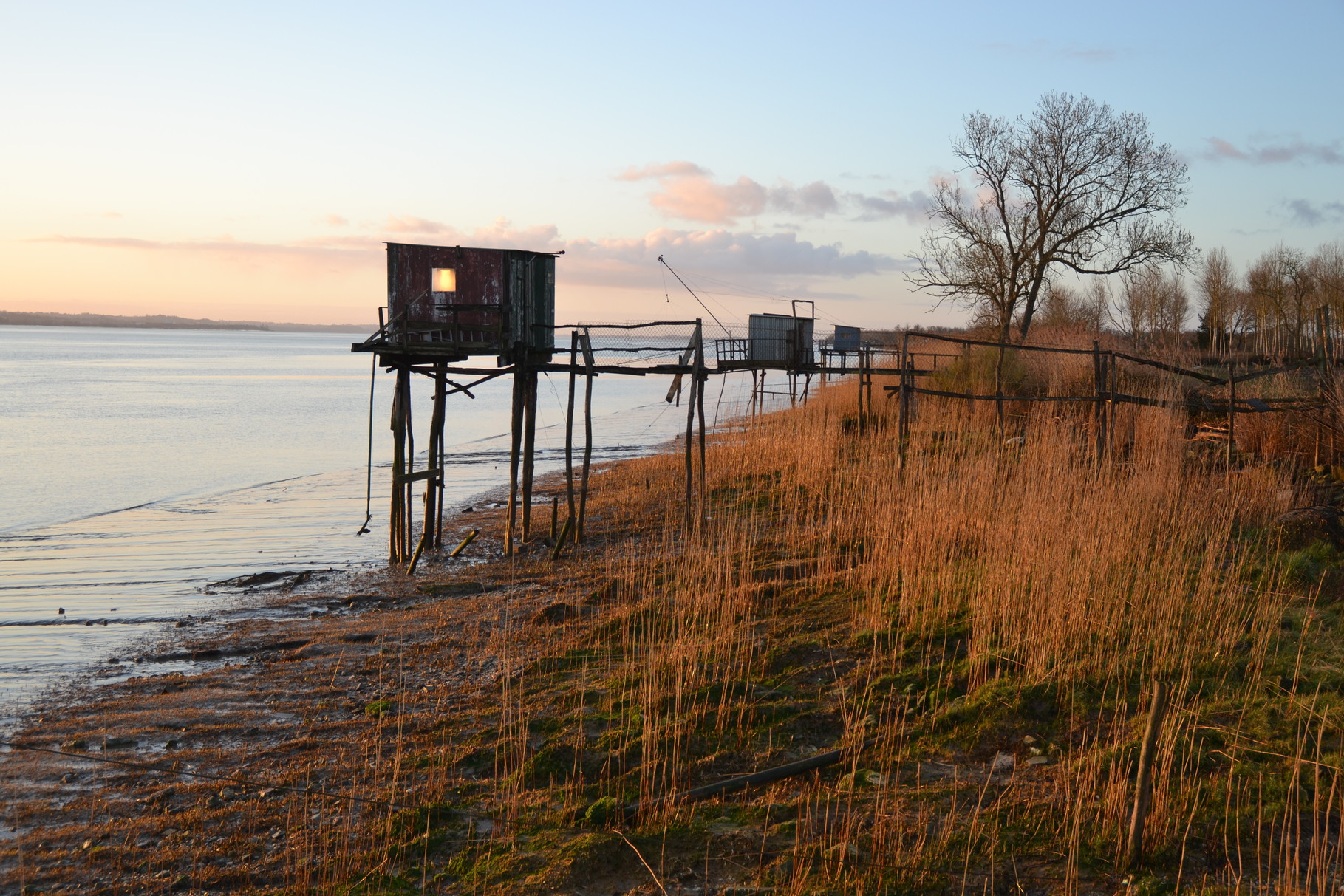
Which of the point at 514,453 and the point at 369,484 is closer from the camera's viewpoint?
the point at 514,453

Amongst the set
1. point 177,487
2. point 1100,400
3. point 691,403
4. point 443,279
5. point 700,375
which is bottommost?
point 177,487

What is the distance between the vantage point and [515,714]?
7371 millimetres

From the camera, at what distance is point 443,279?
14.9 meters

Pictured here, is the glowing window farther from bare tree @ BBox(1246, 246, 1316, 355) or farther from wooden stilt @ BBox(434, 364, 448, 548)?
bare tree @ BBox(1246, 246, 1316, 355)

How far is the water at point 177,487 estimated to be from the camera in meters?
11.9

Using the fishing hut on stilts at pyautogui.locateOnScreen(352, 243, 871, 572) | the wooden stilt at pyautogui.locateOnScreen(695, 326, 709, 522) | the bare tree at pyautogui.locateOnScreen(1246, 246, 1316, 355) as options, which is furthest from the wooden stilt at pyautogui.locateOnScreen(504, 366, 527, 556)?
the bare tree at pyautogui.locateOnScreen(1246, 246, 1316, 355)

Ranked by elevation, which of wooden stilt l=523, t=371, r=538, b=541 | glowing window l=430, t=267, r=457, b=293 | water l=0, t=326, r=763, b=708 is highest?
glowing window l=430, t=267, r=457, b=293

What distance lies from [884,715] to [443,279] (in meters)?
10.8

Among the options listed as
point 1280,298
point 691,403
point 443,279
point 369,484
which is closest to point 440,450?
point 369,484

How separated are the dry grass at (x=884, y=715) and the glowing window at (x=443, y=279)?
562 cm

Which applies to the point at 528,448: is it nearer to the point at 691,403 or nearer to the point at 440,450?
the point at 440,450

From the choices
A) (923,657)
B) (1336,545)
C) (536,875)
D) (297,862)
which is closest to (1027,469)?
(1336,545)

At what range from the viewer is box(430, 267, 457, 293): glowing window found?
14.9 metres

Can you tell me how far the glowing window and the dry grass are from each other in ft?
18.5
